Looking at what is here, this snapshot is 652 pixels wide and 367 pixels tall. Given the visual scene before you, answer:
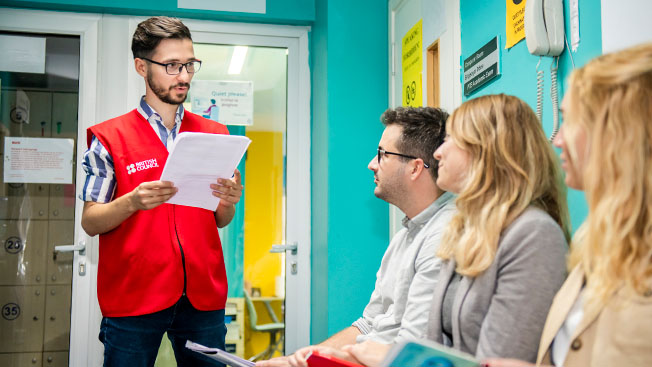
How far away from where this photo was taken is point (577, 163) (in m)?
1.04

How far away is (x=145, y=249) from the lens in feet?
6.51

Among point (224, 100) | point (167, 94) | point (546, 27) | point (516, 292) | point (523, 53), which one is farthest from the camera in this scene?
point (224, 100)

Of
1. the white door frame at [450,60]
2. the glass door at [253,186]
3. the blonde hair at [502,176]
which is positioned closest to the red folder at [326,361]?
the blonde hair at [502,176]

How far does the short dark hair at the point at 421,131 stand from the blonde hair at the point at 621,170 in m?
0.98

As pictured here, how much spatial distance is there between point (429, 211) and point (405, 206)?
0.14m

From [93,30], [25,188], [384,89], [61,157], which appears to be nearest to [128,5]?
[93,30]

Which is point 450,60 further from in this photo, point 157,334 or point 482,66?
point 157,334

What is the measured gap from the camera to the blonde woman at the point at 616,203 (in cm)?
91

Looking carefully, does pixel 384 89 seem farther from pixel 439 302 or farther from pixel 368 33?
pixel 439 302

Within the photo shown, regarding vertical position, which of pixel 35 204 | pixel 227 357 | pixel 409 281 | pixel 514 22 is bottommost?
pixel 227 357

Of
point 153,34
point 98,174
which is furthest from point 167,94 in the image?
point 98,174

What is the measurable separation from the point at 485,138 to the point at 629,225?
0.49m

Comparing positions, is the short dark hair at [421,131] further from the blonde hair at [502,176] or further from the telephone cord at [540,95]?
the blonde hair at [502,176]

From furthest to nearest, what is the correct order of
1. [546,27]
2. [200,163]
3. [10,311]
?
[10,311]
[200,163]
[546,27]
